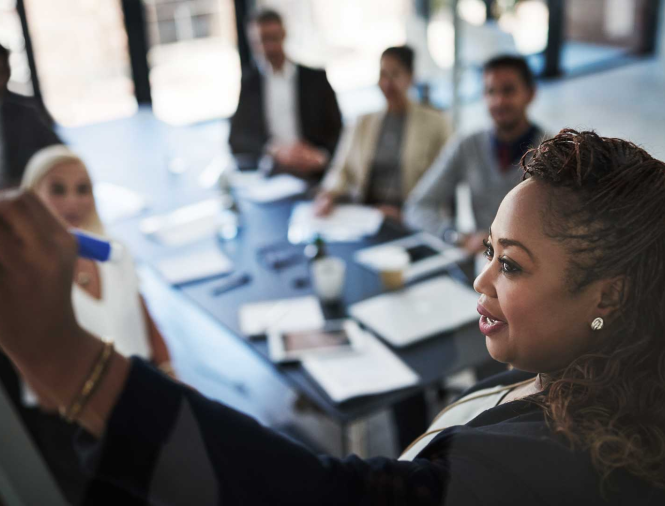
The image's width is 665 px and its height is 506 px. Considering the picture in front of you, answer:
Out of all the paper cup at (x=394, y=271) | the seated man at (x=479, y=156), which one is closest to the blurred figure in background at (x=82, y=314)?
the seated man at (x=479, y=156)

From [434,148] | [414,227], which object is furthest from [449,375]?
[434,148]

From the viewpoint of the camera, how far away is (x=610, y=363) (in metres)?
0.39

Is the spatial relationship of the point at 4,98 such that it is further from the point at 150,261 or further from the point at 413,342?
the point at 150,261

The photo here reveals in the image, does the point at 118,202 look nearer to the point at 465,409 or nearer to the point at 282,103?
the point at 465,409

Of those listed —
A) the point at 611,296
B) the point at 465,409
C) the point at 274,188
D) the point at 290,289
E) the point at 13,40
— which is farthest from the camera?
the point at 274,188

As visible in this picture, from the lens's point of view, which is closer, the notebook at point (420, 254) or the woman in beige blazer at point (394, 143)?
the notebook at point (420, 254)

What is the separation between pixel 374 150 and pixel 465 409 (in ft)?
6.76

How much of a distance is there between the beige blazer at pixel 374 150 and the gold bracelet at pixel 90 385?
2.02 meters

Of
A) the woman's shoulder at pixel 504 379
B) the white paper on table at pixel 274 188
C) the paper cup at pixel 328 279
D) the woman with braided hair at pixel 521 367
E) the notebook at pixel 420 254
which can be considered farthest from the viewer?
the white paper on table at pixel 274 188

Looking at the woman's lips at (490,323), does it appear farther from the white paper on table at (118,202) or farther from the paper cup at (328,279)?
the paper cup at (328,279)

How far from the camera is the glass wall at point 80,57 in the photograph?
801 mm

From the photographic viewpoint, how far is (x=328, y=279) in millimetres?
1689

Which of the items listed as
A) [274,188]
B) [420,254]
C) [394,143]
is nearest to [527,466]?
[420,254]

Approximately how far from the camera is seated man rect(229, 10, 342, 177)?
2.95 meters
